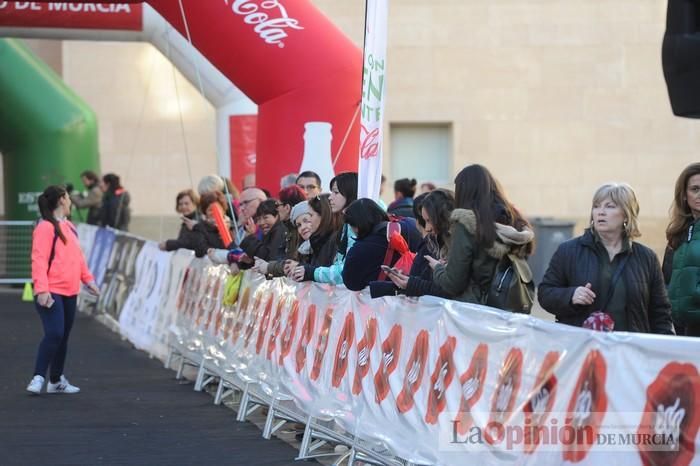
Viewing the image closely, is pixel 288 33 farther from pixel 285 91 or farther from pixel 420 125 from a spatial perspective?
pixel 420 125

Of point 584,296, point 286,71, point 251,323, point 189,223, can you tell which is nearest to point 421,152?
point 286,71

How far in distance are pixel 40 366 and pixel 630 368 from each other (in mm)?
6923

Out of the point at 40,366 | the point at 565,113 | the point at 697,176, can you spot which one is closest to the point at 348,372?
the point at 697,176

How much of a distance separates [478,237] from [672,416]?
2214mm

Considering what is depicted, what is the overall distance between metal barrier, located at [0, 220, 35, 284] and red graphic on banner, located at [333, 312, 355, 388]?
47.8ft

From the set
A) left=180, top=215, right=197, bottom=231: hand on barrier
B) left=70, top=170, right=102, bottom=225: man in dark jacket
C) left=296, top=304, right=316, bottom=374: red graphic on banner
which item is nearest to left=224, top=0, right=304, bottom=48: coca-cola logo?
left=180, top=215, right=197, bottom=231: hand on barrier

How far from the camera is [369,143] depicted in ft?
31.0

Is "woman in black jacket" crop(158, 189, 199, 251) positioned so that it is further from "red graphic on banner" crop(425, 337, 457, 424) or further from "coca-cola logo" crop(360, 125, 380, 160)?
"red graphic on banner" crop(425, 337, 457, 424)

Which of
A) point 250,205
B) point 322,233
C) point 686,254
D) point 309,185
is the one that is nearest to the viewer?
point 686,254

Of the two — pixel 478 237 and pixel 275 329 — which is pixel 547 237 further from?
pixel 478 237

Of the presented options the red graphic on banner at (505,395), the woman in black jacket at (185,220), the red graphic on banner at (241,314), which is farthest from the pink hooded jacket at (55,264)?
the red graphic on banner at (505,395)

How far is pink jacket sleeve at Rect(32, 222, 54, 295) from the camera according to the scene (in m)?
10.7

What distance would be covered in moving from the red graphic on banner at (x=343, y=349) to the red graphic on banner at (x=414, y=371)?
0.87 metres

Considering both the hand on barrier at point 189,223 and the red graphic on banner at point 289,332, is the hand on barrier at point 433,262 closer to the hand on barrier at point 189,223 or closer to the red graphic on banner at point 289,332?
the red graphic on banner at point 289,332
